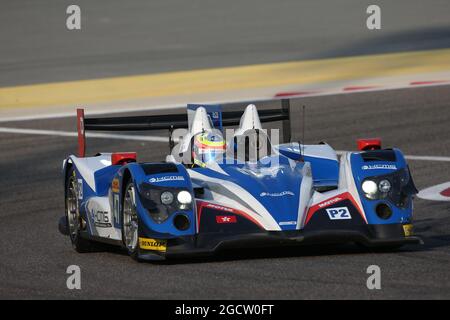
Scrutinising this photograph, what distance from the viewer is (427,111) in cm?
2062

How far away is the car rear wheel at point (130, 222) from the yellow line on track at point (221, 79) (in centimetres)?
1250

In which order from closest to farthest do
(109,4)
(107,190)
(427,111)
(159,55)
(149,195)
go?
1. (149,195)
2. (107,190)
3. (427,111)
4. (159,55)
5. (109,4)

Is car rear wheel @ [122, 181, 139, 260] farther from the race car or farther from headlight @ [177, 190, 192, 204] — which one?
headlight @ [177, 190, 192, 204]

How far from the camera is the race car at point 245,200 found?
32.6 feet

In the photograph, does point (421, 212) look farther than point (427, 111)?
No

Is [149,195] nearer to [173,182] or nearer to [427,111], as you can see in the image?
[173,182]

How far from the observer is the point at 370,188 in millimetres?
10289

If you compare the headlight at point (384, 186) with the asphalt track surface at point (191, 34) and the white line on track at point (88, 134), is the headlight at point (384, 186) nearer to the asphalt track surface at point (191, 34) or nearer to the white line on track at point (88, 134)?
the white line on track at point (88, 134)

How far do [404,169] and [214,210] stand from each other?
1.64 meters

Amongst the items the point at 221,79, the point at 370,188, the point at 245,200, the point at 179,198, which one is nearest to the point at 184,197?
the point at 179,198

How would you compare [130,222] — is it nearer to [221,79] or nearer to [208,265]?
[208,265]

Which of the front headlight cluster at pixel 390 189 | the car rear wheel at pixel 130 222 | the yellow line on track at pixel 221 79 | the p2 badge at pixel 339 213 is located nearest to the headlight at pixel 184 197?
the car rear wheel at pixel 130 222
